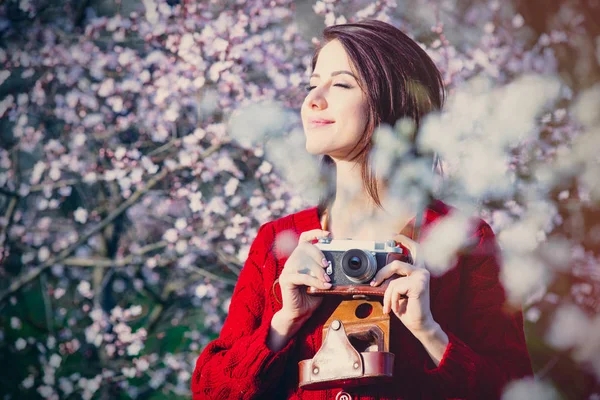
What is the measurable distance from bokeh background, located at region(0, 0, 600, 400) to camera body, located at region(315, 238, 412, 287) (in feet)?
3.14

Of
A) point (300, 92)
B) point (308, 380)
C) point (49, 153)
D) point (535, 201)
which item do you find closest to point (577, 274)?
point (535, 201)

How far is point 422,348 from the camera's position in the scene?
3.63 ft

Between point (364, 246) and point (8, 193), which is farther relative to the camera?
point (8, 193)

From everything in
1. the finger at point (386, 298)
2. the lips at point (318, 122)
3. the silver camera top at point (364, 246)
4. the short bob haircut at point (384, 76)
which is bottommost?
the finger at point (386, 298)

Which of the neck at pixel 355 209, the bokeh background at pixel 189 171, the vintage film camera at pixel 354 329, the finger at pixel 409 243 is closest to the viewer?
the vintage film camera at pixel 354 329

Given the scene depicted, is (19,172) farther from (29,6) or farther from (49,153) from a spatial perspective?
(29,6)

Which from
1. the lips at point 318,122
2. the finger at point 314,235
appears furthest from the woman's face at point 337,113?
the finger at point 314,235

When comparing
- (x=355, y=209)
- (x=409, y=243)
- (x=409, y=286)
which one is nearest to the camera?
(x=409, y=286)

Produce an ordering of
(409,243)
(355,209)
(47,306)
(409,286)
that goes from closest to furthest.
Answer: (409,286) < (409,243) < (355,209) < (47,306)

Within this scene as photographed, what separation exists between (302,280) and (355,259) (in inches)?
4.1

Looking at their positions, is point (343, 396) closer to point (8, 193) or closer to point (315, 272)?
point (315, 272)

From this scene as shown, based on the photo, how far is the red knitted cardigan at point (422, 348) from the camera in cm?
106

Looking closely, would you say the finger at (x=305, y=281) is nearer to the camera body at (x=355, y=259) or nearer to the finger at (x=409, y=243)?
the camera body at (x=355, y=259)

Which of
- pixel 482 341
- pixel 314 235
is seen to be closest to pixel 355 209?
pixel 314 235
